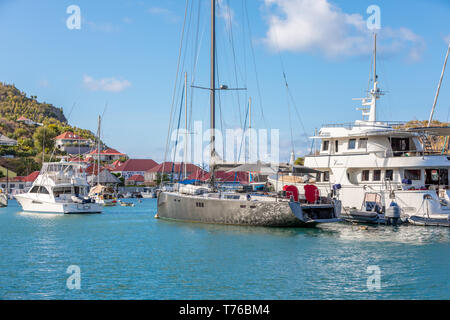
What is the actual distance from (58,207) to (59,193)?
6.46 feet

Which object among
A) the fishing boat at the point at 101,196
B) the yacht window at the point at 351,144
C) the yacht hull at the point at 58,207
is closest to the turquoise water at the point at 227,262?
the yacht window at the point at 351,144

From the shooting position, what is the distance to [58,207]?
4488 cm

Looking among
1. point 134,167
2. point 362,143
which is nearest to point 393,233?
point 362,143

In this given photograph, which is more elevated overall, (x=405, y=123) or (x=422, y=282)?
(x=405, y=123)

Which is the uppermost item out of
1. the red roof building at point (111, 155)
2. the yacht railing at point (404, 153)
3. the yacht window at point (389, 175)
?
the red roof building at point (111, 155)

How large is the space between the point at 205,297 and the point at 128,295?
7.76 ft

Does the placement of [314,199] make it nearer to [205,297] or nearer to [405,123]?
[405,123]

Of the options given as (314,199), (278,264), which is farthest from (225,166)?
(278,264)

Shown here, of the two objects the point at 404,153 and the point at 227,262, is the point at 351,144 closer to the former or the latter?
the point at 404,153

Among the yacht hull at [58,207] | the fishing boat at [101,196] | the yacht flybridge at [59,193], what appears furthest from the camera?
the fishing boat at [101,196]

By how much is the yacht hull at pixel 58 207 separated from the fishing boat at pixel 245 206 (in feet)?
46.5

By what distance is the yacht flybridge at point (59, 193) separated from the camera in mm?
45219

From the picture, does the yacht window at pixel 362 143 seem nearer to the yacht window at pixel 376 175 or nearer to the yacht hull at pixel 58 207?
the yacht window at pixel 376 175
